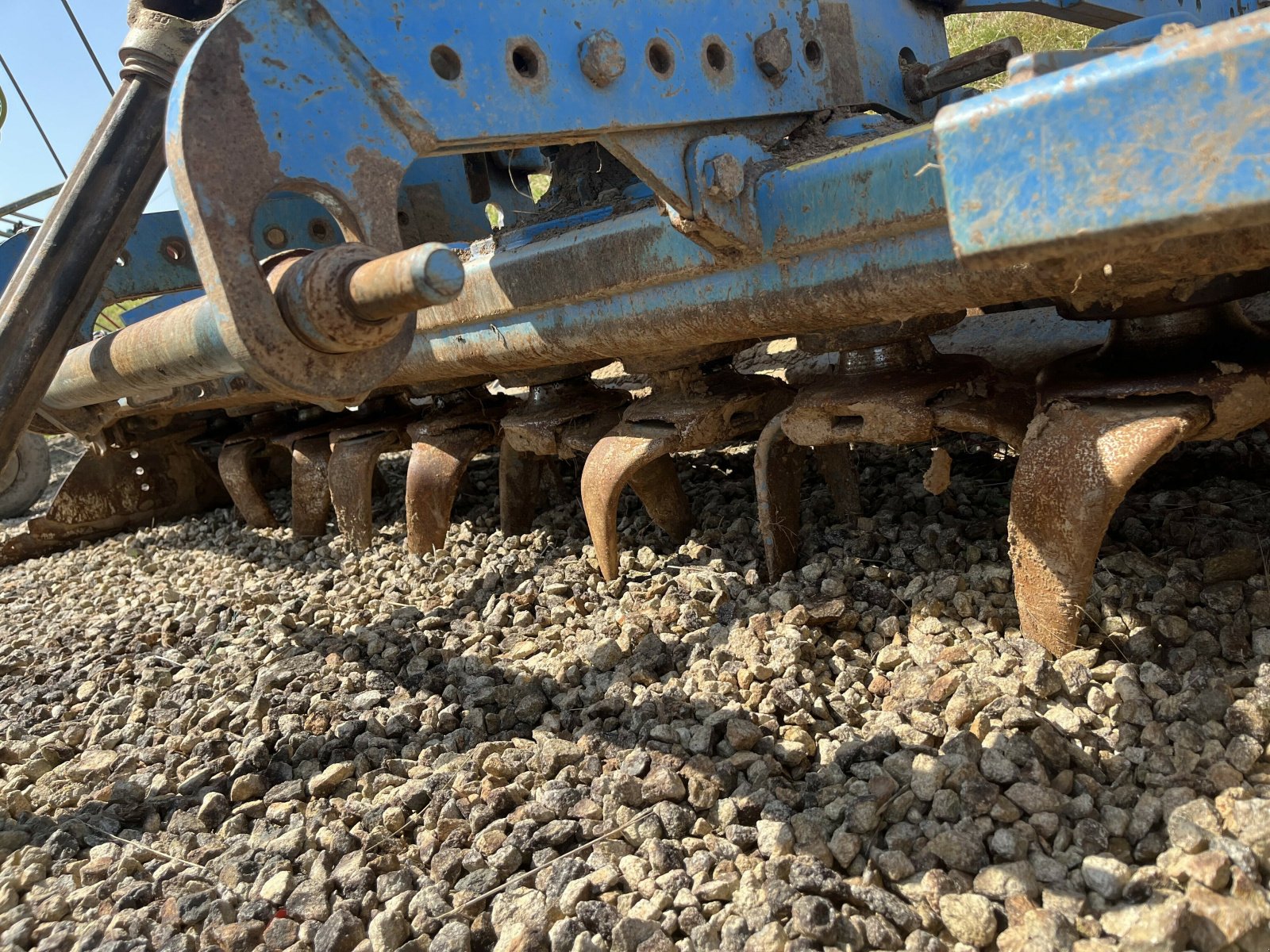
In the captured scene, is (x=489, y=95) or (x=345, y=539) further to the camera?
(x=345, y=539)

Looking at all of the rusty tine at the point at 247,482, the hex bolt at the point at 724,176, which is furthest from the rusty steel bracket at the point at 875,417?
the rusty tine at the point at 247,482

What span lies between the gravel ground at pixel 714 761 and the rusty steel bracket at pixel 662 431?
0.19 metres

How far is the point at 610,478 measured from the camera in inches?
104

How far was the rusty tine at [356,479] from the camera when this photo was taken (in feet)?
11.7

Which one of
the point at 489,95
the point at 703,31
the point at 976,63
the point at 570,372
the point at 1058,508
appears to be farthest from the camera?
the point at 570,372

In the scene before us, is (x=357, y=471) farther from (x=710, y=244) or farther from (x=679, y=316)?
(x=710, y=244)

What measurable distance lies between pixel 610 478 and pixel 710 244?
81 cm

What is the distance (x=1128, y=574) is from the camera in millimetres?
2020

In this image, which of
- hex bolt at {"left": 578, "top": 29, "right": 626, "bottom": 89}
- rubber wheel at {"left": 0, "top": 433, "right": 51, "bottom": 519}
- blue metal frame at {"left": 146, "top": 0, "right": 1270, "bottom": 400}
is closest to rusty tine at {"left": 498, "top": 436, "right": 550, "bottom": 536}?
blue metal frame at {"left": 146, "top": 0, "right": 1270, "bottom": 400}

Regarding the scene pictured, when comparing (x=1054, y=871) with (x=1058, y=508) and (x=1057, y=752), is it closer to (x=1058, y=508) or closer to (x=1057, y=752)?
(x=1057, y=752)

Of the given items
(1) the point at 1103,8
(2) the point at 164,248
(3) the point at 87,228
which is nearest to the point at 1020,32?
(1) the point at 1103,8

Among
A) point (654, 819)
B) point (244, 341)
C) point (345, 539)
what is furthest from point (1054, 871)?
point (345, 539)

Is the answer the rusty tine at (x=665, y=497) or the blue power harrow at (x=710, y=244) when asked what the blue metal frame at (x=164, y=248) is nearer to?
the blue power harrow at (x=710, y=244)

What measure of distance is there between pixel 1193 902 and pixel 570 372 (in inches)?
86.8
